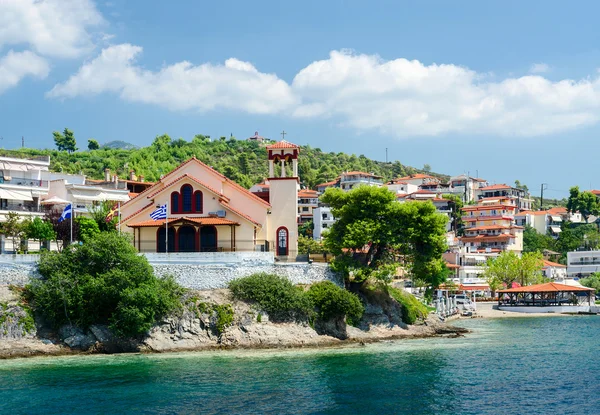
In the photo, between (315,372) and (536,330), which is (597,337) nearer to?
(536,330)

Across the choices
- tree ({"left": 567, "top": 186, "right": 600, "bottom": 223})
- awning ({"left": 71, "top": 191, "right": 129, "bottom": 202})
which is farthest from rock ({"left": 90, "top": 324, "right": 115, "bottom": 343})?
tree ({"left": 567, "top": 186, "right": 600, "bottom": 223})

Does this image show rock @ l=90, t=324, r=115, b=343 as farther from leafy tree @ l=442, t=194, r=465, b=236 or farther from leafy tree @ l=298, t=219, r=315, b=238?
leafy tree @ l=442, t=194, r=465, b=236

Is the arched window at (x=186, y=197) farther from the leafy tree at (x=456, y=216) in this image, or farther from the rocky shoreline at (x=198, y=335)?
the leafy tree at (x=456, y=216)

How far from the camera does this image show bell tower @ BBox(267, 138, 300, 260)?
61969 millimetres

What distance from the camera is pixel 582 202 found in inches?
6073

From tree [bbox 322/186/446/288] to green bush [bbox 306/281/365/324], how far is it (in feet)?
9.68

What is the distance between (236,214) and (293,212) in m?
5.02

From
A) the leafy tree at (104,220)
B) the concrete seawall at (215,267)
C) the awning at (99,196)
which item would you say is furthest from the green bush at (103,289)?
the awning at (99,196)

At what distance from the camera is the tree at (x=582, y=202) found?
6093 inches

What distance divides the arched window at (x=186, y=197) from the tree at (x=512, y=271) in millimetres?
55713

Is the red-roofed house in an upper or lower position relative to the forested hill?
lower

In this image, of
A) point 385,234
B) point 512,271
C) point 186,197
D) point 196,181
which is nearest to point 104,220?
point 186,197

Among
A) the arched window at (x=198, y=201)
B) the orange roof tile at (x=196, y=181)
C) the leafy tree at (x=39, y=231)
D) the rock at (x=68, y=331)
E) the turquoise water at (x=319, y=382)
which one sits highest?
the orange roof tile at (x=196, y=181)

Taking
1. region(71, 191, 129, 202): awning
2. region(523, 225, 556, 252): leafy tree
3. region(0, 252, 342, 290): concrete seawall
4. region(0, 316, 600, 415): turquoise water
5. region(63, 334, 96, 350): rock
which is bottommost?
region(0, 316, 600, 415): turquoise water
